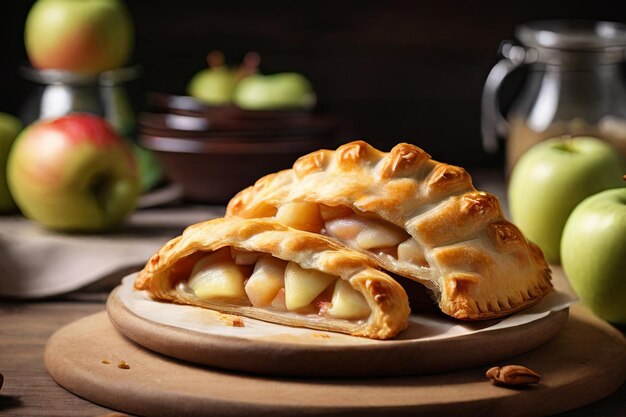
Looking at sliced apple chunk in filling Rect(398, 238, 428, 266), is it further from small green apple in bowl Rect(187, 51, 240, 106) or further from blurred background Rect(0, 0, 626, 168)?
blurred background Rect(0, 0, 626, 168)

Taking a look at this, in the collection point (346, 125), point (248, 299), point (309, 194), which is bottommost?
point (346, 125)

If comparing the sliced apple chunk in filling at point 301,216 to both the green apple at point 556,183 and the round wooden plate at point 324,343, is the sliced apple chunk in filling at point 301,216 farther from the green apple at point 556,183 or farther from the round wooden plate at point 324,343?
the green apple at point 556,183

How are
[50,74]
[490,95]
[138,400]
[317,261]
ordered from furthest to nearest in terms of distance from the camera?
1. [490,95]
2. [50,74]
3. [317,261]
4. [138,400]

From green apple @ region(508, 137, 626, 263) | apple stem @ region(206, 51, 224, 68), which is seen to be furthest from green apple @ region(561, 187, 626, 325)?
apple stem @ region(206, 51, 224, 68)

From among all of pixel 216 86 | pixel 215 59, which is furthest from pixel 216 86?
pixel 215 59

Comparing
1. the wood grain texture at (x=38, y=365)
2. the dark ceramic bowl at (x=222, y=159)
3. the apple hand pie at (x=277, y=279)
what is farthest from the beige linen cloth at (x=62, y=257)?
the apple hand pie at (x=277, y=279)

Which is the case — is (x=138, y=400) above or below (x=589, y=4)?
below

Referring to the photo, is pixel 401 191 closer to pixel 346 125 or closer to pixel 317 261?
pixel 317 261

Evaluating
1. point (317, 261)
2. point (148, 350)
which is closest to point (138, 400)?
point (148, 350)
